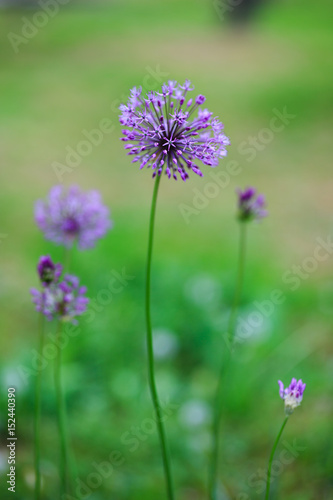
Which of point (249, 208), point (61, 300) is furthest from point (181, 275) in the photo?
point (61, 300)

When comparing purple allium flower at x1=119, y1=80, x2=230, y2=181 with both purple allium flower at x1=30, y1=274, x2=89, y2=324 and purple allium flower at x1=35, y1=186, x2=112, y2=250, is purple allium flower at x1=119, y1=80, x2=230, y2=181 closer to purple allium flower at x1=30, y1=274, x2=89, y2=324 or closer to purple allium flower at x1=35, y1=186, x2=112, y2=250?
purple allium flower at x1=30, y1=274, x2=89, y2=324

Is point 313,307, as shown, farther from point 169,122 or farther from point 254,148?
point 254,148

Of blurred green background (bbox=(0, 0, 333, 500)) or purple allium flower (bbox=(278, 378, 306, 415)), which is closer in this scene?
purple allium flower (bbox=(278, 378, 306, 415))

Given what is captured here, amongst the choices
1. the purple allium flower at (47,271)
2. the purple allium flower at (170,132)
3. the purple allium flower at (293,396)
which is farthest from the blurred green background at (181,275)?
the purple allium flower at (170,132)

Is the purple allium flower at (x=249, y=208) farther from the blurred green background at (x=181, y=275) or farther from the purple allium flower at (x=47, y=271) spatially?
the blurred green background at (x=181, y=275)

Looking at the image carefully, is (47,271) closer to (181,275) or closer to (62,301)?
(62,301)

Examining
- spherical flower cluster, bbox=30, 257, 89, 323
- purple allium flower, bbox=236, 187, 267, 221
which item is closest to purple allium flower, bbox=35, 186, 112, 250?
spherical flower cluster, bbox=30, 257, 89, 323

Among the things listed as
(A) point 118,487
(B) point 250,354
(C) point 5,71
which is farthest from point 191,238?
(C) point 5,71
